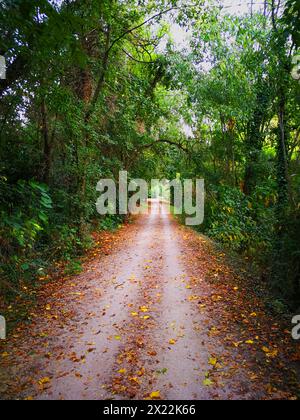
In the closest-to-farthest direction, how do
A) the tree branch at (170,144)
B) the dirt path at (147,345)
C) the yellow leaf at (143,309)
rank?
the dirt path at (147,345) < the yellow leaf at (143,309) < the tree branch at (170,144)

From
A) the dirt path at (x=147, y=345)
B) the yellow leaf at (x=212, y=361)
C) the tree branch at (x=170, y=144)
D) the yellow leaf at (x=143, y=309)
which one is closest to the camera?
the dirt path at (x=147, y=345)

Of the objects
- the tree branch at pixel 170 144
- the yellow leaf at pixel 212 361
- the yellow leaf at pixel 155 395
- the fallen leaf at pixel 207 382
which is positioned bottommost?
the yellow leaf at pixel 155 395

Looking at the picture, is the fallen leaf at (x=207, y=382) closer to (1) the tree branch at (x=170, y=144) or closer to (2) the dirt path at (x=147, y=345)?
(2) the dirt path at (x=147, y=345)

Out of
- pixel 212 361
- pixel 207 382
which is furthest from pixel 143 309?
pixel 207 382

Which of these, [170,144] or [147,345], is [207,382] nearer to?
[147,345]

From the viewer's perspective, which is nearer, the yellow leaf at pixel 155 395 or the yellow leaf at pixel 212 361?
the yellow leaf at pixel 155 395

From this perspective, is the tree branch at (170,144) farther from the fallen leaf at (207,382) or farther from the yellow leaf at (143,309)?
the fallen leaf at (207,382)

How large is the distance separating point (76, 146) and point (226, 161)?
8.27 meters

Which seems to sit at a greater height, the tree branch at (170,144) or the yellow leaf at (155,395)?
the tree branch at (170,144)

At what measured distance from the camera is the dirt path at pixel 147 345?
3.93 meters

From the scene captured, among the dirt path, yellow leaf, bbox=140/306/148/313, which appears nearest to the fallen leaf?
the dirt path

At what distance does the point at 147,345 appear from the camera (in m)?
4.98

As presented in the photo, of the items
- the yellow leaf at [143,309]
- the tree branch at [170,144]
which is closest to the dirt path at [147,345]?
the yellow leaf at [143,309]

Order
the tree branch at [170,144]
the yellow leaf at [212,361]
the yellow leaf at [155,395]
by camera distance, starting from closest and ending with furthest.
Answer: the yellow leaf at [155,395], the yellow leaf at [212,361], the tree branch at [170,144]
